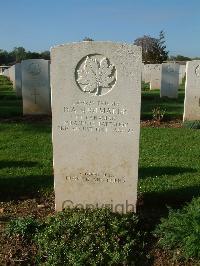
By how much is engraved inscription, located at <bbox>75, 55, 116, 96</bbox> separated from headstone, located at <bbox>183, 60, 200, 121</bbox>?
7745 millimetres

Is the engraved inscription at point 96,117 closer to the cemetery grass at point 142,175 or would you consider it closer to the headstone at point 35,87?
the cemetery grass at point 142,175

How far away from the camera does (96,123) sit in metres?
4.78

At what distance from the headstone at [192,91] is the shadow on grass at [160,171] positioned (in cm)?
547

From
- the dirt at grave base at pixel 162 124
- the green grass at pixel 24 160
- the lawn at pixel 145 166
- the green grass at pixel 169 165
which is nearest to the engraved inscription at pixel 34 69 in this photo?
the lawn at pixel 145 166

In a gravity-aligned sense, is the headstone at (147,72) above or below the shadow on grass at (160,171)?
above

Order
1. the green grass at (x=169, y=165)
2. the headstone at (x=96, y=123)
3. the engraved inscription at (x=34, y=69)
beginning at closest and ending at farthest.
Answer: the headstone at (x=96, y=123), the green grass at (x=169, y=165), the engraved inscription at (x=34, y=69)

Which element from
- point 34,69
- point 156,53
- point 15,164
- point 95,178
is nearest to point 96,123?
point 95,178

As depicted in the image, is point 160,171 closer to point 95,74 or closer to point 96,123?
point 96,123

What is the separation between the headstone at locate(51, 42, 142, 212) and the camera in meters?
4.61

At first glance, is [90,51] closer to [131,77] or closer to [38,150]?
[131,77]

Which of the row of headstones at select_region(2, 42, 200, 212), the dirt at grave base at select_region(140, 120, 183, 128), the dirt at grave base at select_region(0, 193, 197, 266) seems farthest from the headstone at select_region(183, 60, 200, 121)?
the dirt at grave base at select_region(0, 193, 197, 266)

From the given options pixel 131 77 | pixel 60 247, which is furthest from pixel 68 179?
pixel 131 77

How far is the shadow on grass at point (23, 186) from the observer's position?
579 cm

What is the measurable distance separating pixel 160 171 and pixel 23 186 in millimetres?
2206
